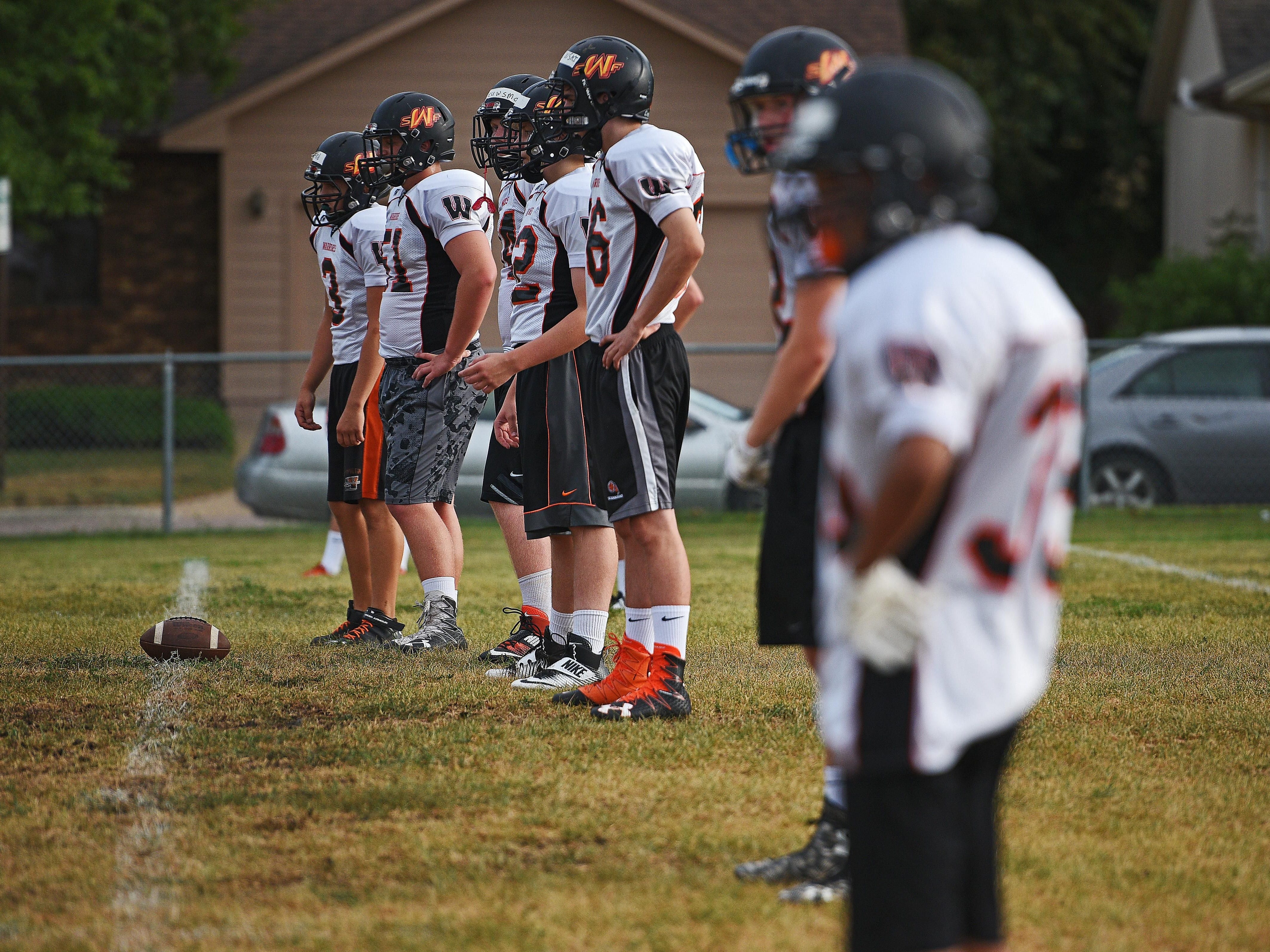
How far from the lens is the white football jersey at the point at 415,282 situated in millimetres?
6578

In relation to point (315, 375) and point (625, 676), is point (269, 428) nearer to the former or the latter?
point (315, 375)

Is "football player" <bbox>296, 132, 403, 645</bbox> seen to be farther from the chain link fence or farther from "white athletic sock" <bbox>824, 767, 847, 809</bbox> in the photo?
the chain link fence

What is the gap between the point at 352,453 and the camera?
6.91m

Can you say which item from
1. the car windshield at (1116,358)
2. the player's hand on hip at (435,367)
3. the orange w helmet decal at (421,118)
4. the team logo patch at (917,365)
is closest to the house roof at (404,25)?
the car windshield at (1116,358)

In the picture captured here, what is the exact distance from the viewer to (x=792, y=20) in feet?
74.9

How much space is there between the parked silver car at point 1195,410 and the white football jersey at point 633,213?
9667 millimetres

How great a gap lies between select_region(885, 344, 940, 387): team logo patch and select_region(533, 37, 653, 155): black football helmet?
10.8 ft

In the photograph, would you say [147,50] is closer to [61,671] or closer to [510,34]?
[510,34]

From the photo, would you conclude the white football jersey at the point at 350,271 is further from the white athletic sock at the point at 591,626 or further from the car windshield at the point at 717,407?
the car windshield at the point at 717,407

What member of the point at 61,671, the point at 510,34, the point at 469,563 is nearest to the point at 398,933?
the point at 61,671

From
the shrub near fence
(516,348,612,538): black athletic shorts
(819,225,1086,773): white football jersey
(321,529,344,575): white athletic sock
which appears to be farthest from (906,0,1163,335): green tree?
(819,225,1086,773): white football jersey

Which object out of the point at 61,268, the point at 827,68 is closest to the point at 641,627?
the point at 827,68

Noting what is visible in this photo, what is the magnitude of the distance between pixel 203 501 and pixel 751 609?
31.5ft

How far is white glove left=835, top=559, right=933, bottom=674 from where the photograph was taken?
2.19m
